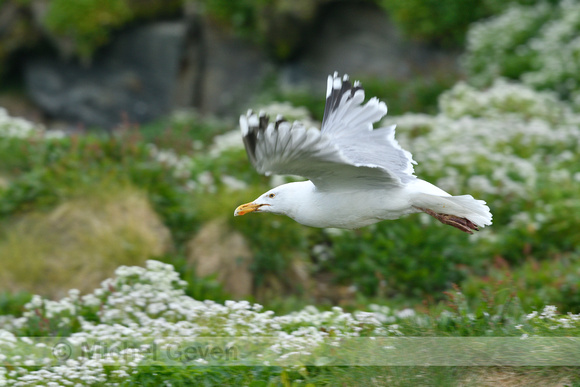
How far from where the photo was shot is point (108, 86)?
48.0 ft

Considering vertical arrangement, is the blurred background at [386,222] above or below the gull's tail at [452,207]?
above

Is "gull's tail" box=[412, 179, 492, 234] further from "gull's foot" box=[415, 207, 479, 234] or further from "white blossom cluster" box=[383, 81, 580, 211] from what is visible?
"white blossom cluster" box=[383, 81, 580, 211]

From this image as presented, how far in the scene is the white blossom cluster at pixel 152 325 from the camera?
3734 millimetres

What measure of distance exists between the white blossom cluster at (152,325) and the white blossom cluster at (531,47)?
5.62 metres

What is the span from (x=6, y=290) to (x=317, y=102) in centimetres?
705

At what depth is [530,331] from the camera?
3713 millimetres

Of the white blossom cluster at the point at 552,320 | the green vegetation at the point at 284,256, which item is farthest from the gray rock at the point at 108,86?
the white blossom cluster at the point at 552,320

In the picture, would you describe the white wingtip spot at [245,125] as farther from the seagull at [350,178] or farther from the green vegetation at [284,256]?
the green vegetation at [284,256]

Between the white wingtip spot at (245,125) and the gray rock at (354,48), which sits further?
the gray rock at (354,48)

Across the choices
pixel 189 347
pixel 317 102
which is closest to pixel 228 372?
pixel 189 347

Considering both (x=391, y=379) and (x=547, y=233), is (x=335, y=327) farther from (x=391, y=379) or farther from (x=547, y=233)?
(x=547, y=233)

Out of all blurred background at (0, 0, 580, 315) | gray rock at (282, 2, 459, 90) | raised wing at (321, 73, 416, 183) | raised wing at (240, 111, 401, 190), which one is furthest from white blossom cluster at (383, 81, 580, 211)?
raised wing at (240, 111, 401, 190)

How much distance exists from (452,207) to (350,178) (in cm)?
61

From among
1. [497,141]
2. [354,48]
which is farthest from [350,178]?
[354,48]
